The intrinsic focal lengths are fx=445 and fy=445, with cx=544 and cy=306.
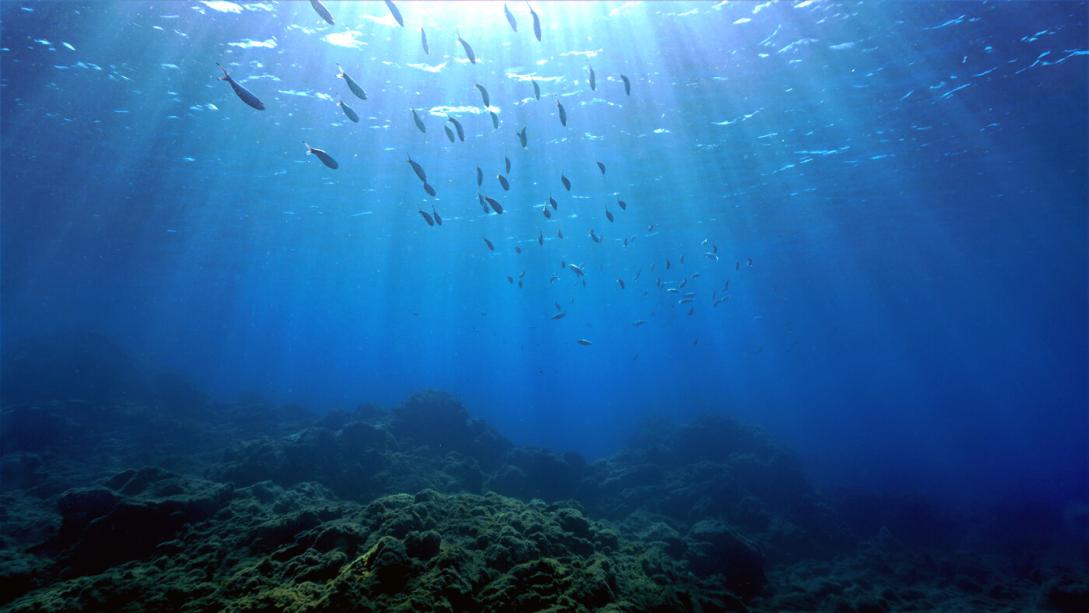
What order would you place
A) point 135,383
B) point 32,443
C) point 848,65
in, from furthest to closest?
point 135,383 < point 32,443 < point 848,65

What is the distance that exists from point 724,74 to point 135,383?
35.2m

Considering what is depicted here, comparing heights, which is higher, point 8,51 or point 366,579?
point 8,51

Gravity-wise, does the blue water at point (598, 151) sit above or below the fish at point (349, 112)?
above

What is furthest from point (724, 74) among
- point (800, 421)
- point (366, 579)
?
point (800, 421)

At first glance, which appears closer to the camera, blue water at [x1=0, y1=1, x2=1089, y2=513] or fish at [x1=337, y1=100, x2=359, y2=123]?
fish at [x1=337, y1=100, x2=359, y2=123]

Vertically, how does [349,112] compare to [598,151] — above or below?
below

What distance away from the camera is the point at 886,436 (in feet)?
149

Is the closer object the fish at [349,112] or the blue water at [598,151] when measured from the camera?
the fish at [349,112]

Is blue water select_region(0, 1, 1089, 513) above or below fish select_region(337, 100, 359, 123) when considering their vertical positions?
above

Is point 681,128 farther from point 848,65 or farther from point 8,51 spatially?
point 8,51

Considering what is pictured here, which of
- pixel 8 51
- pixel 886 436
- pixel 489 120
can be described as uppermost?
pixel 489 120

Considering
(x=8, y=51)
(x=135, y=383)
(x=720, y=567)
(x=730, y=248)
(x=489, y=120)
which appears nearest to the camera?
(x=720, y=567)

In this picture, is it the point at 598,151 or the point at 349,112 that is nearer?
the point at 349,112

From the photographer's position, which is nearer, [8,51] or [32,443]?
[8,51]
